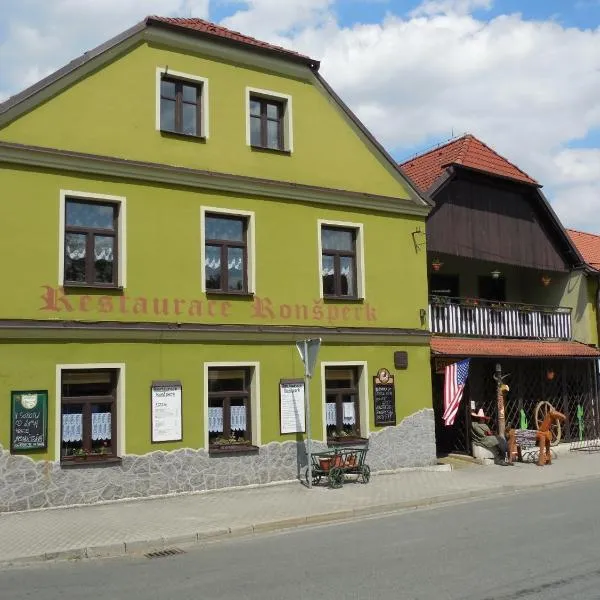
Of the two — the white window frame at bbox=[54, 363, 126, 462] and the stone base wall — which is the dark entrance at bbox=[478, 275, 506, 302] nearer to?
the stone base wall

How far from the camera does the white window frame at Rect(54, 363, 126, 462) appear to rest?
1288 centimetres

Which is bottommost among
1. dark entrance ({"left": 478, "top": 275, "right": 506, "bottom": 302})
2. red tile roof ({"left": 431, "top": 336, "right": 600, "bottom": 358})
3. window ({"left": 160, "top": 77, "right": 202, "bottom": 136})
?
red tile roof ({"left": 431, "top": 336, "right": 600, "bottom": 358})

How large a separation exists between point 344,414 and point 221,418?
120 inches

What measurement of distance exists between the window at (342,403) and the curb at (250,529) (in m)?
3.21

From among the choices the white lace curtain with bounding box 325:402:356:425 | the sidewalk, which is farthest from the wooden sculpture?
the white lace curtain with bounding box 325:402:356:425

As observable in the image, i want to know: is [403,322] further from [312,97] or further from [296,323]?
[312,97]

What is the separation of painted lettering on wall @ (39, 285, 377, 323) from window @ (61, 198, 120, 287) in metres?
0.34

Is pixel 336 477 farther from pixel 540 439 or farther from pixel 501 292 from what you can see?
pixel 501 292

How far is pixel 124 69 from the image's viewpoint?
565 inches

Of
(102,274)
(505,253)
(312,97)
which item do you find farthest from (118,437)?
(505,253)

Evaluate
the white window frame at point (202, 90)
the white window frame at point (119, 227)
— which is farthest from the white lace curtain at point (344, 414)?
the white window frame at point (202, 90)

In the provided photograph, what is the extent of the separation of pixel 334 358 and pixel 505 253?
7633mm

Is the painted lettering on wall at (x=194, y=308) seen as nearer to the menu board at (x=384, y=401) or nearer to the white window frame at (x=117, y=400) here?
the white window frame at (x=117, y=400)

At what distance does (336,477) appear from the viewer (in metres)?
14.5
